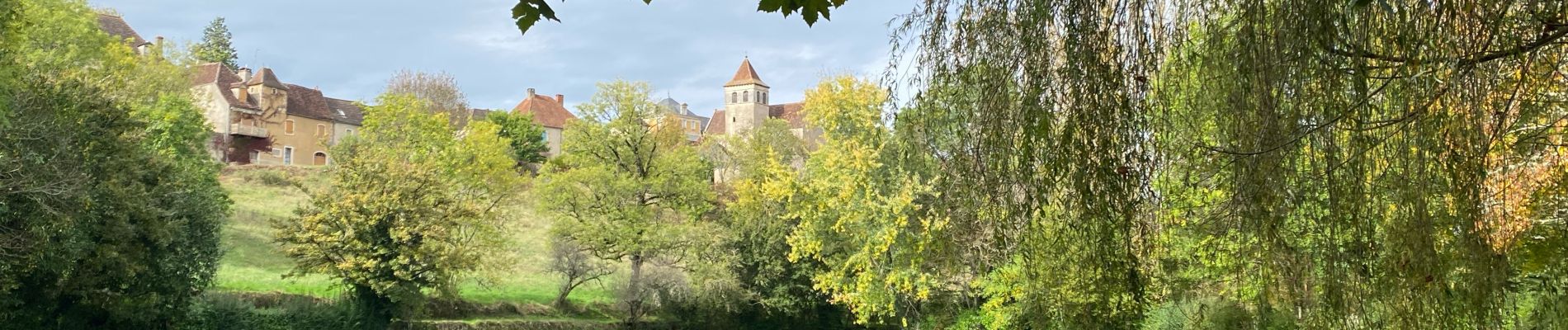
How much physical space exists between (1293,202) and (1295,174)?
0.22 metres

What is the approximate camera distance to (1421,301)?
4023 millimetres

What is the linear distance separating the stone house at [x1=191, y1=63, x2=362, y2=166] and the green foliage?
81.6ft

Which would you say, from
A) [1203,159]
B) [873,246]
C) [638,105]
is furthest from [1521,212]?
[638,105]

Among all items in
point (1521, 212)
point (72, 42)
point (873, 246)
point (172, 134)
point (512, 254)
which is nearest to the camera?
point (1521, 212)

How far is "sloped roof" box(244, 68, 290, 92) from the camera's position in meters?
49.4

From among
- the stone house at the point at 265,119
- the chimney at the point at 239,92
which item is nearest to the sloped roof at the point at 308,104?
the stone house at the point at 265,119

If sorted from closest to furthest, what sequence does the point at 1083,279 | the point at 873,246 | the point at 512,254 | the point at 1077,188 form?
the point at 1077,188 → the point at 1083,279 → the point at 873,246 → the point at 512,254

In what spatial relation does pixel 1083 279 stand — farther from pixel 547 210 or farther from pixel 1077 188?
pixel 547 210

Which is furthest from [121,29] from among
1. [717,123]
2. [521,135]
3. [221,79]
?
[717,123]

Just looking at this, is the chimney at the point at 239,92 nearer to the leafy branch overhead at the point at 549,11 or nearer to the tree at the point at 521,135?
the tree at the point at 521,135

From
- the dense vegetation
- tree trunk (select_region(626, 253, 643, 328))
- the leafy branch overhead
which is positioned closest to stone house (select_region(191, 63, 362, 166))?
the dense vegetation

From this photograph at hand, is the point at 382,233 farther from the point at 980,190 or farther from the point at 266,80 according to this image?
the point at 266,80

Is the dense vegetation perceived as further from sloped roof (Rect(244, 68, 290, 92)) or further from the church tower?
the church tower

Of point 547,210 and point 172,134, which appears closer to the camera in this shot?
point 172,134
